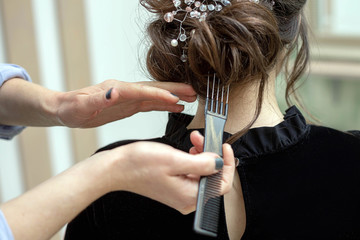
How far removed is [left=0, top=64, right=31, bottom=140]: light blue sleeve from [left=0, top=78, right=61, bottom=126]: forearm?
0.01 metres

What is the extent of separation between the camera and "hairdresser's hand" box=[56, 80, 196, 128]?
79cm

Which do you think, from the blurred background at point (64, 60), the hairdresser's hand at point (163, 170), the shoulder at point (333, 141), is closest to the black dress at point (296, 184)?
the shoulder at point (333, 141)

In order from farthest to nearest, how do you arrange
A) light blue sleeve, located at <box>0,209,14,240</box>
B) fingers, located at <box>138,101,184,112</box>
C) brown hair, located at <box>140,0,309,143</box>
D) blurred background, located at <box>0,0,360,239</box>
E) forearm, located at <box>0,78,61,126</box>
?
blurred background, located at <box>0,0,360,239</box> → forearm, located at <box>0,78,61,126</box> → fingers, located at <box>138,101,184,112</box> → brown hair, located at <box>140,0,309,143</box> → light blue sleeve, located at <box>0,209,14,240</box>

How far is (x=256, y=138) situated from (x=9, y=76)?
0.61m

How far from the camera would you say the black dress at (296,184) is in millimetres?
759

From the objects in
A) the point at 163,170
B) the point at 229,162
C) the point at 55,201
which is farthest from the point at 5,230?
the point at 229,162

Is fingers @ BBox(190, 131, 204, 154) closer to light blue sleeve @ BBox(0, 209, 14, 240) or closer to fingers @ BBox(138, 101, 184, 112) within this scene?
fingers @ BBox(138, 101, 184, 112)

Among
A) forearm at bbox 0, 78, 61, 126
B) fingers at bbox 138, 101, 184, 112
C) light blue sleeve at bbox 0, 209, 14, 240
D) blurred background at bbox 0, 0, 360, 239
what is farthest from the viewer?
blurred background at bbox 0, 0, 360, 239

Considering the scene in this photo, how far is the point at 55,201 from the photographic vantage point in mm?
627

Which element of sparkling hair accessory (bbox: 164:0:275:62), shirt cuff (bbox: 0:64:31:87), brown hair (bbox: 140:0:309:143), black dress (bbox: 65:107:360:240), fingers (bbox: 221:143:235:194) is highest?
sparkling hair accessory (bbox: 164:0:275:62)

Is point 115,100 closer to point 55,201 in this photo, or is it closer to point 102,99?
point 102,99

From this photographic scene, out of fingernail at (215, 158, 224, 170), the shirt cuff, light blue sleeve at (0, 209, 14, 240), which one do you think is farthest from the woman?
the shirt cuff

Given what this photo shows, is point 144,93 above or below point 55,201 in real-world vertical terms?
above

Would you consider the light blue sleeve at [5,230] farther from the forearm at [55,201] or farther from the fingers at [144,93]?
the fingers at [144,93]
